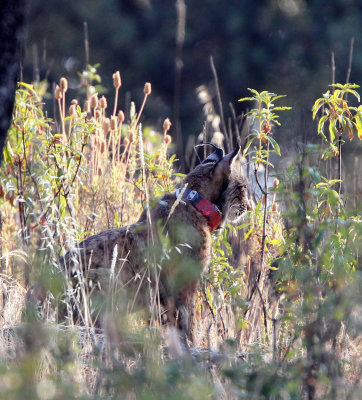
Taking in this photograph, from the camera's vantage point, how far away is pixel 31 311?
2.64m

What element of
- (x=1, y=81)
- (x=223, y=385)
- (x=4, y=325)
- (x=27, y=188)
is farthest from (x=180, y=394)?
(x=27, y=188)

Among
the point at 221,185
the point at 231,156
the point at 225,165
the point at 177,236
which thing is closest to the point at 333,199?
the point at 177,236

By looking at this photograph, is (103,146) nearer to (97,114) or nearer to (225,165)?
(97,114)

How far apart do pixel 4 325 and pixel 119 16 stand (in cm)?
1534

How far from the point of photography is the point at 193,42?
63.3 feet

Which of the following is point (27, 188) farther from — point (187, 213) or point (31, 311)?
point (31, 311)

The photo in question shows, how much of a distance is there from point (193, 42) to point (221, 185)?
14.1 m

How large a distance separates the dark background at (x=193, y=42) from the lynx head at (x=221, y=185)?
11920mm

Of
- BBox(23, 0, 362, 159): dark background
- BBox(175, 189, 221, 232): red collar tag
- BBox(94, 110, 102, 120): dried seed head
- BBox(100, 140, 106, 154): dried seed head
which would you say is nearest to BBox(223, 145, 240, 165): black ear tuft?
BBox(175, 189, 221, 232): red collar tag

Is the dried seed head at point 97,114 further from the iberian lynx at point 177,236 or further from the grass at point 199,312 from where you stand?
the iberian lynx at point 177,236

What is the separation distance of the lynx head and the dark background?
39.1 feet

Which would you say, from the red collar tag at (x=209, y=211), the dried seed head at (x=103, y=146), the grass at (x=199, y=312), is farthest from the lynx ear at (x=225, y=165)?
the dried seed head at (x=103, y=146)

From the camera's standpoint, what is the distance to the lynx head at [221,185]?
221 inches

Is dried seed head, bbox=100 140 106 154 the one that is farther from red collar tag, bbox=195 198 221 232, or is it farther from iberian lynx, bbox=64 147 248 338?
red collar tag, bbox=195 198 221 232
